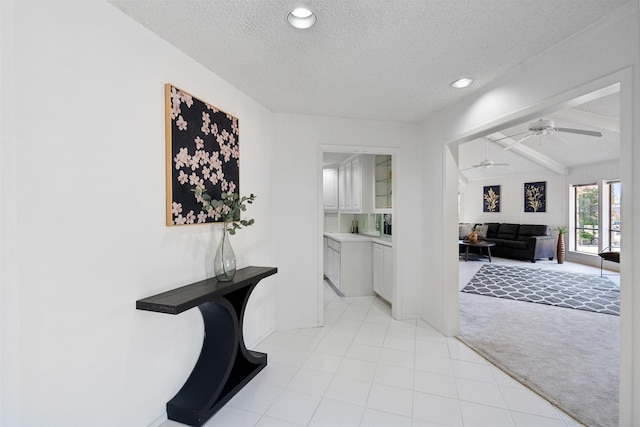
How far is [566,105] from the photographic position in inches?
75.1

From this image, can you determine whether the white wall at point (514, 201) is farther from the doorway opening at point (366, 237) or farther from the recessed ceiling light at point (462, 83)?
the recessed ceiling light at point (462, 83)

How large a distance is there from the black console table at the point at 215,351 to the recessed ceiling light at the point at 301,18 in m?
1.66

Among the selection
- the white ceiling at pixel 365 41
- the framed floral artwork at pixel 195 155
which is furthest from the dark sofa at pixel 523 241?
the framed floral artwork at pixel 195 155

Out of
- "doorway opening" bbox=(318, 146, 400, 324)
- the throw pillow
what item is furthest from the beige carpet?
the throw pillow

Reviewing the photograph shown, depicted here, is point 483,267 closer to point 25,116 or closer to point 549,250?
point 549,250

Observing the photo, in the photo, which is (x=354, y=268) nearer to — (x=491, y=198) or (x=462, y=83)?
(x=462, y=83)

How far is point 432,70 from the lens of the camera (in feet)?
7.41

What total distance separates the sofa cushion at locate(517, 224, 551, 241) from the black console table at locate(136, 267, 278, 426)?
755 centimetres

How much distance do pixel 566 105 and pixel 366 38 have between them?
1.37 metres

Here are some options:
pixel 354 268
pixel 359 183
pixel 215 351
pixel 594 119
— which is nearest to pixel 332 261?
pixel 354 268

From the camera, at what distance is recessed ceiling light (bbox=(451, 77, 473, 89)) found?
2416 mm

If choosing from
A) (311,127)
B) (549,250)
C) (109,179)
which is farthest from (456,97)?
(549,250)

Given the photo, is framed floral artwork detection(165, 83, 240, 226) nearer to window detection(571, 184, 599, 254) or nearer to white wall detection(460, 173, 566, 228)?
window detection(571, 184, 599, 254)

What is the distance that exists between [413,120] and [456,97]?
27.1 inches
